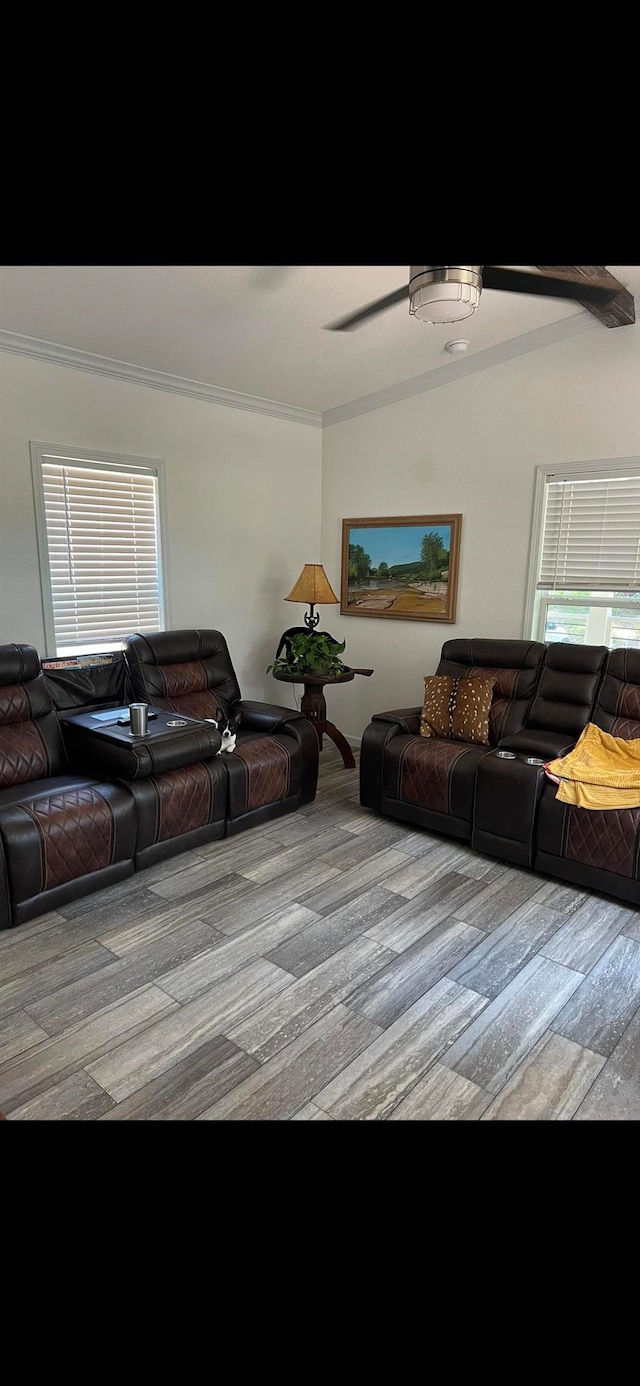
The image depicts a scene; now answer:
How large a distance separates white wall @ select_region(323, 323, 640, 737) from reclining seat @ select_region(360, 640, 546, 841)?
16.4 inches

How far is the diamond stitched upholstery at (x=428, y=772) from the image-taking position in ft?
11.5

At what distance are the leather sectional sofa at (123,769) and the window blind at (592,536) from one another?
71.6 inches

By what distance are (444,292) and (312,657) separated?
2520 millimetres

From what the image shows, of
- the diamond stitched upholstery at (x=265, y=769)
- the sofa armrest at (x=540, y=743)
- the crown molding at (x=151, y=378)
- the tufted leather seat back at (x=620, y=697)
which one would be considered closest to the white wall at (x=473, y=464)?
the crown molding at (x=151, y=378)

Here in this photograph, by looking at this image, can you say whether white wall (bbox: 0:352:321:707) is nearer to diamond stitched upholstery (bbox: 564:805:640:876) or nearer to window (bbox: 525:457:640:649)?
window (bbox: 525:457:640:649)

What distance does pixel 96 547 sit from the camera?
3920 millimetres

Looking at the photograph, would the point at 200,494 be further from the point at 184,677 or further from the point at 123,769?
the point at 123,769

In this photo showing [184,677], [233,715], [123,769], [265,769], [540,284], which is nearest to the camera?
[540,284]

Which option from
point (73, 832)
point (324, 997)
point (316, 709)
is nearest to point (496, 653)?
point (316, 709)
